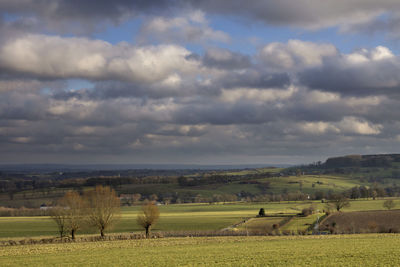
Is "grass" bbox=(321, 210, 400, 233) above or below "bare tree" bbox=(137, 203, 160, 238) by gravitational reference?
below

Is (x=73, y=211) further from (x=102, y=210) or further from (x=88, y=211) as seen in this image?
(x=102, y=210)

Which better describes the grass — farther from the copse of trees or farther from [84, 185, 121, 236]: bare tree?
the copse of trees

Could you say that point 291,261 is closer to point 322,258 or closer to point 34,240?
point 322,258

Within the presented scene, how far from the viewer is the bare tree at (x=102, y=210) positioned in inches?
3093

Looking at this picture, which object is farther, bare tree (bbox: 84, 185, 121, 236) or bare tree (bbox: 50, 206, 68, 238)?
bare tree (bbox: 84, 185, 121, 236)

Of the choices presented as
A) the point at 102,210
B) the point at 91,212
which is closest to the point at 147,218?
the point at 102,210

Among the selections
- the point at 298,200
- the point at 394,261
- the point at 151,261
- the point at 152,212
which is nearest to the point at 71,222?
the point at 152,212

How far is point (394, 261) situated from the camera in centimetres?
3425

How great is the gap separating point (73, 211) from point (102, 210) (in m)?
5.19

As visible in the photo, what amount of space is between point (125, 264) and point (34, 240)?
36252mm

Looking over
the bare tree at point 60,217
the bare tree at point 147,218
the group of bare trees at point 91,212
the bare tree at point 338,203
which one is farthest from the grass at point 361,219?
the bare tree at point 60,217

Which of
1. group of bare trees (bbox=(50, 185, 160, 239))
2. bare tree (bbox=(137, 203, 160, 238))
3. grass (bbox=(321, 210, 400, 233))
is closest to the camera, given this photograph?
group of bare trees (bbox=(50, 185, 160, 239))

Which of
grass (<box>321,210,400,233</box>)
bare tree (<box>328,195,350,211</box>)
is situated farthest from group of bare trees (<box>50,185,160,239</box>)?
bare tree (<box>328,195,350,211</box>)

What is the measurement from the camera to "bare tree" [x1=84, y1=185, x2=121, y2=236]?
78562 millimetres
